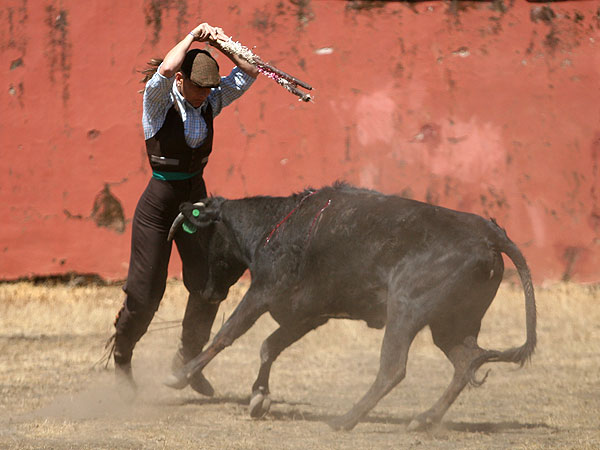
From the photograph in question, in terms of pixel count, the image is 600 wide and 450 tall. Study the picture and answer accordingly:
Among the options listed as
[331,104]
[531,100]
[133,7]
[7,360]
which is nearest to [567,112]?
[531,100]

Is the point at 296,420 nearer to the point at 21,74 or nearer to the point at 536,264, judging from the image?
the point at 536,264

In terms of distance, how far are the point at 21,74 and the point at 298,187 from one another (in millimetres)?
2494

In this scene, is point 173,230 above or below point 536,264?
above

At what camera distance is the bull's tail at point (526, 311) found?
16.2 feet

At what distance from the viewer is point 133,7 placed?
8555mm

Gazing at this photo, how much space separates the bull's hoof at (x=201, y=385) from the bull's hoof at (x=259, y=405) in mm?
542

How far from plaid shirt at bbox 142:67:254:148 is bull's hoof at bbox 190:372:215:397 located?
133cm

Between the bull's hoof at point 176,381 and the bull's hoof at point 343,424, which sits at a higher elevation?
the bull's hoof at point 343,424

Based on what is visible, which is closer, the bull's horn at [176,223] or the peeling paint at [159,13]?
the bull's horn at [176,223]

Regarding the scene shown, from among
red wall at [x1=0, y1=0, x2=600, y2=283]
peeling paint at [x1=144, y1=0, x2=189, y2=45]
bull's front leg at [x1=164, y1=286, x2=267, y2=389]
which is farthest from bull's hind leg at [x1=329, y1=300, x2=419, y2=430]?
peeling paint at [x1=144, y1=0, x2=189, y2=45]

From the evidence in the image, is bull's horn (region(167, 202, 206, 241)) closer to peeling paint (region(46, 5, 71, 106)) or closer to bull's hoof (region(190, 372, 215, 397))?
bull's hoof (region(190, 372, 215, 397))

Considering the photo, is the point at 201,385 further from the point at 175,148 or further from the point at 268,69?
the point at 268,69

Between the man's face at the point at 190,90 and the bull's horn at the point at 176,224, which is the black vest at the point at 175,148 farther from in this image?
the bull's horn at the point at 176,224

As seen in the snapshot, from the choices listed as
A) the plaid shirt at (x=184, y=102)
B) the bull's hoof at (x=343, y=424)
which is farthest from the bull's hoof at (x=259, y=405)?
the plaid shirt at (x=184, y=102)
